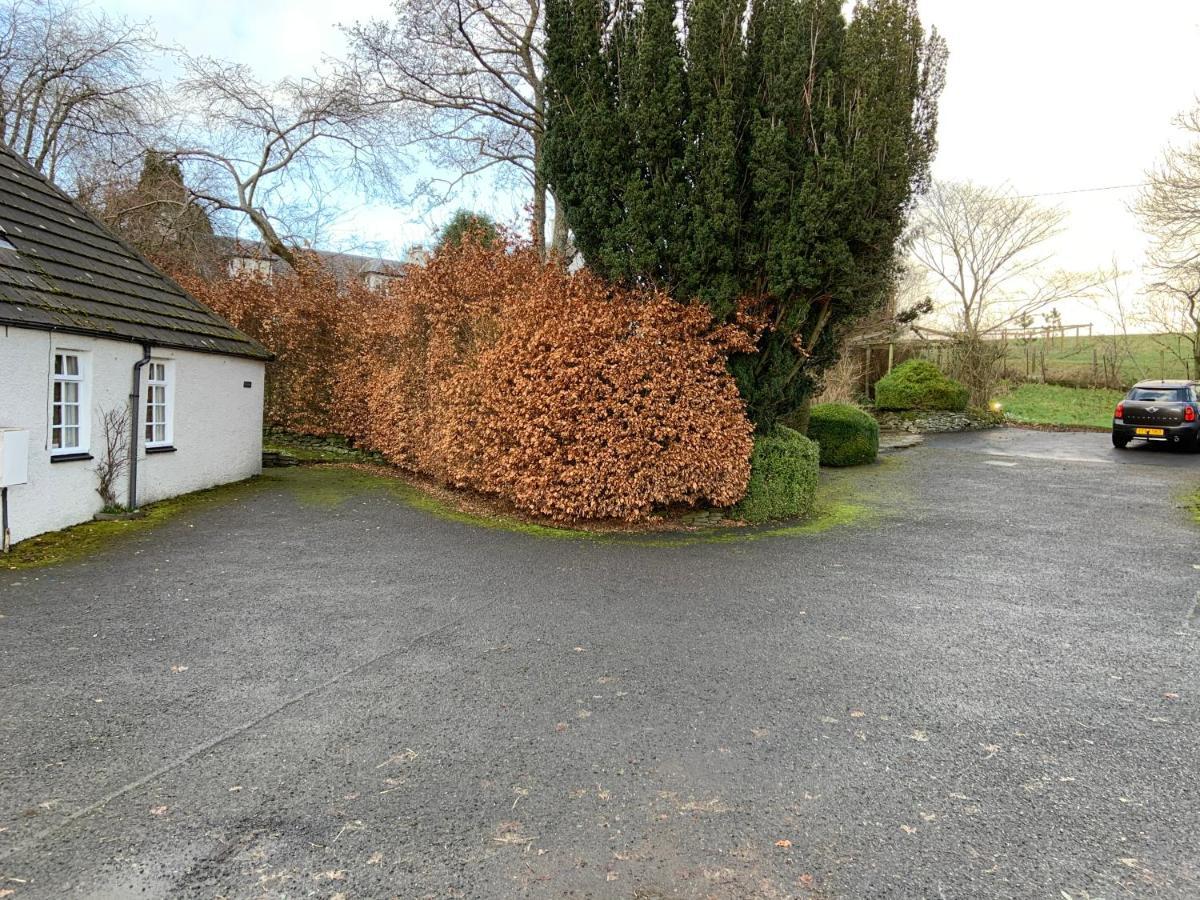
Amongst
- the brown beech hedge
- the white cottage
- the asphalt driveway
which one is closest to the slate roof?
the white cottage

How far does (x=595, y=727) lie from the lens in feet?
11.5

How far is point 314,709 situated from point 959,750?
341 centimetres

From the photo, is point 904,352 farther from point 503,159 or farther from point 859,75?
point 859,75

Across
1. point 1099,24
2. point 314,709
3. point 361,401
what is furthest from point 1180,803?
point 361,401

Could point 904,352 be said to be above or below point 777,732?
above

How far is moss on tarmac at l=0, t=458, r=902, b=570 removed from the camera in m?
7.35

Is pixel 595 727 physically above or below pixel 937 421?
below

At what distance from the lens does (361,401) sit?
14594 millimetres

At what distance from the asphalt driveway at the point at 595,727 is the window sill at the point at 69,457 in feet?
5.85

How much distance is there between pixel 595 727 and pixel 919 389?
76.2 feet

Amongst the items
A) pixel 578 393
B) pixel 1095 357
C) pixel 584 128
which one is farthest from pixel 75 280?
pixel 1095 357

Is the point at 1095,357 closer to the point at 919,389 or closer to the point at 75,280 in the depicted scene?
the point at 919,389

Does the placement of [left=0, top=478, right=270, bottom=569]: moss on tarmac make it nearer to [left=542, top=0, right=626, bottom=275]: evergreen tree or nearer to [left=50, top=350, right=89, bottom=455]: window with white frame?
[left=50, top=350, right=89, bottom=455]: window with white frame

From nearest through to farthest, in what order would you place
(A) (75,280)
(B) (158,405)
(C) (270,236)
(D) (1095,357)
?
(A) (75,280), (B) (158,405), (C) (270,236), (D) (1095,357)
